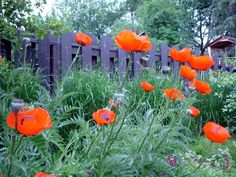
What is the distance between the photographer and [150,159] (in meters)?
1.63

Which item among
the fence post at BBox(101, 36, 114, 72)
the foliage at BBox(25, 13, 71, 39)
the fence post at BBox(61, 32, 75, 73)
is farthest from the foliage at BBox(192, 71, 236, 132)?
the foliage at BBox(25, 13, 71, 39)

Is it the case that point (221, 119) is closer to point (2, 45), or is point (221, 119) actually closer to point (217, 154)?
point (217, 154)

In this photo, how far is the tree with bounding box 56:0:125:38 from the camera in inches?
1100

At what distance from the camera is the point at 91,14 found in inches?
1117

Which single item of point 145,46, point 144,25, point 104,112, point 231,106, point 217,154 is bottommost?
point 217,154

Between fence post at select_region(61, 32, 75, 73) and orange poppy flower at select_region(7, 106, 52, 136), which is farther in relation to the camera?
fence post at select_region(61, 32, 75, 73)

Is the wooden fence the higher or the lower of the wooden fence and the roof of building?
the lower

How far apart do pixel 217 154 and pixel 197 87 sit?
186cm

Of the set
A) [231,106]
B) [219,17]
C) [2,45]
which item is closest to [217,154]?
[231,106]

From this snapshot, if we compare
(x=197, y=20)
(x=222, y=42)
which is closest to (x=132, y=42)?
(x=222, y=42)

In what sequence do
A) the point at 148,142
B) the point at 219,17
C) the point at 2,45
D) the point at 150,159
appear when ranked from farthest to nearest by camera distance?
1. the point at 219,17
2. the point at 2,45
3. the point at 148,142
4. the point at 150,159

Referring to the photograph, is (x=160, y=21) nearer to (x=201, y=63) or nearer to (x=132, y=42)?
(x=201, y=63)

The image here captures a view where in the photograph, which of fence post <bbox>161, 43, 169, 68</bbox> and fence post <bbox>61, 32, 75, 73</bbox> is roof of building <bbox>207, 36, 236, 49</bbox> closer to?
fence post <bbox>161, 43, 169, 68</bbox>

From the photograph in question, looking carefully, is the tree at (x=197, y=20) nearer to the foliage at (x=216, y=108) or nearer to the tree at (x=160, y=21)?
the tree at (x=160, y=21)
